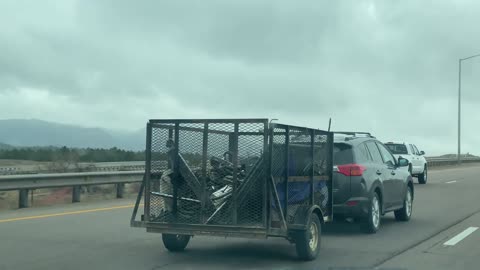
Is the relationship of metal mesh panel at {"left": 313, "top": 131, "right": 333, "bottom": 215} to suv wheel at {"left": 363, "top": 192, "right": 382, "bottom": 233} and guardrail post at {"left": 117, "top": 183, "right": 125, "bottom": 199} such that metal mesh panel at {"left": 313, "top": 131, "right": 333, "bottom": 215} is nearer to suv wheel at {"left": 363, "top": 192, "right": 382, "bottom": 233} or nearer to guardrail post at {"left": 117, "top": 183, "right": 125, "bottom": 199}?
suv wheel at {"left": 363, "top": 192, "right": 382, "bottom": 233}

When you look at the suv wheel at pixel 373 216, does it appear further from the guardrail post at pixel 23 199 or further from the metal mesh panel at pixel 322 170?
the guardrail post at pixel 23 199

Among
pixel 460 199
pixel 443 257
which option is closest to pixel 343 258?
pixel 443 257

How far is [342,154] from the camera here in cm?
1216

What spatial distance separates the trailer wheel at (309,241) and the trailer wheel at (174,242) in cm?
187

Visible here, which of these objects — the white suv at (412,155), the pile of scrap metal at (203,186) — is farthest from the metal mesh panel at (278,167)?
the white suv at (412,155)

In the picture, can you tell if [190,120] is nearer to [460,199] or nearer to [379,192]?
[379,192]

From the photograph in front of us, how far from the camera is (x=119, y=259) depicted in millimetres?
9328

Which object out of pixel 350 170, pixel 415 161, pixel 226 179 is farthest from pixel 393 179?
pixel 415 161

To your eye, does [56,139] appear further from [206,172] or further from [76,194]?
[206,172]

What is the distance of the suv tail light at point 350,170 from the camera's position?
11.9 m

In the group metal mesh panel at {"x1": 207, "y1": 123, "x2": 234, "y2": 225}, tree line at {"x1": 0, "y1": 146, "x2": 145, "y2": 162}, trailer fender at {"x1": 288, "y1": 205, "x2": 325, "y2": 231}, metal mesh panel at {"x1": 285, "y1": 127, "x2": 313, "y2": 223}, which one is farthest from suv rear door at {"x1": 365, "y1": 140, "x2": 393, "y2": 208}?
tree line at {"x1": 0, "y1": 146, "x2": 145, "y2": 162}

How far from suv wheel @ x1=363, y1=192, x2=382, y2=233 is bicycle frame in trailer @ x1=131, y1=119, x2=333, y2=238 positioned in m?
2.77

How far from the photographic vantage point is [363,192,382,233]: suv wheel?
12.1 meters

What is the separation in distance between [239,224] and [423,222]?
6.71 meters
